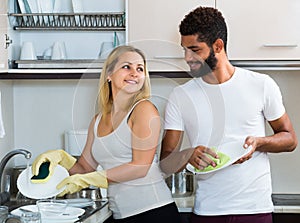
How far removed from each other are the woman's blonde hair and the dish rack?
1.85 feet

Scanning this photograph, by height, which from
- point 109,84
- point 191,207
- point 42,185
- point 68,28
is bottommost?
point 191,207

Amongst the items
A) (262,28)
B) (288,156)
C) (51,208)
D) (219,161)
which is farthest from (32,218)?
(288,156)

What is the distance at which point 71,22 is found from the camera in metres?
2.84

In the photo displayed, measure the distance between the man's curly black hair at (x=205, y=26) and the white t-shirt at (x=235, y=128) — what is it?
0.16 m

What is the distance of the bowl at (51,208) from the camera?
2.22 m

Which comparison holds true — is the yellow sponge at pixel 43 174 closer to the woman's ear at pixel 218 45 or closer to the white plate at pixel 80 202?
the white plate at pixel 80 202

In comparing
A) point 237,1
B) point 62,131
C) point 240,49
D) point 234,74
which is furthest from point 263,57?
point 62,131

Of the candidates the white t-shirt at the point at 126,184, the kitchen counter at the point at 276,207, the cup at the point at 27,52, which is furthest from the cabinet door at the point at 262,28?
the cup at the point at 27,52

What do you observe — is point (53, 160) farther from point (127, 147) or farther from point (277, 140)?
point (277, 140)

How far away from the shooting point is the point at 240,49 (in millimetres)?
2654

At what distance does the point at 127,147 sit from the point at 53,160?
348mm

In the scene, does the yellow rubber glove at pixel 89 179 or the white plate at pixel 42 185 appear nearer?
the yellow rubber glove at pixel 89 179

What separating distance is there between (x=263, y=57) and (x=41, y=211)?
1145 millimetres

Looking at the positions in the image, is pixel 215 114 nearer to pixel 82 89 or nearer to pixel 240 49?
pixel 240 49
